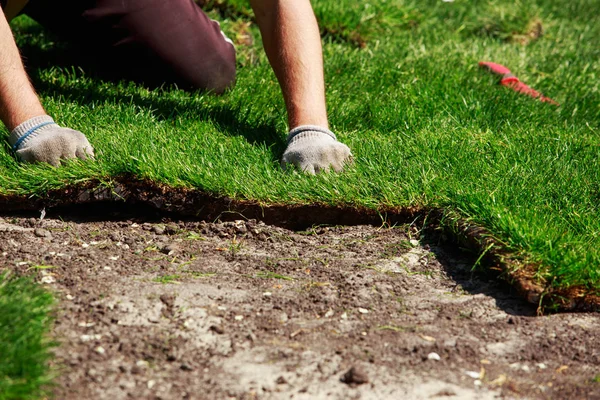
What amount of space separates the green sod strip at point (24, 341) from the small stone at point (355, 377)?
0.81 m

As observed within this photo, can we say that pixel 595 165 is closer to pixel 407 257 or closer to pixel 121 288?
pixel 407 257

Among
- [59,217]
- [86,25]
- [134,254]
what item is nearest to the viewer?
[134,254]

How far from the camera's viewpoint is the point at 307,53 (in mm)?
3535

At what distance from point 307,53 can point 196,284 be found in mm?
1484

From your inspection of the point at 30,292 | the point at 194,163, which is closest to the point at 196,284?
the point at 30,292

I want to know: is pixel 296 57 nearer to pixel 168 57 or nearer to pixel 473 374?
pixel 168 57


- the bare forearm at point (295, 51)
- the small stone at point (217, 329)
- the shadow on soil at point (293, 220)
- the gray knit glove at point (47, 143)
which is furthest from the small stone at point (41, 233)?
the bare forearm at point (295, 51)

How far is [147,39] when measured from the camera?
429cm

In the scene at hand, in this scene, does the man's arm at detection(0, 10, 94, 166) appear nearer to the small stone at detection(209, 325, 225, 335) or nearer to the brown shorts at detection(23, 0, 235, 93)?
the brown shorts at detection(23, 0, 235, 93)

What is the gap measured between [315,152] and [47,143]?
1.14 metres

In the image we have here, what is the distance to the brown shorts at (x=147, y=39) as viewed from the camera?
423cm

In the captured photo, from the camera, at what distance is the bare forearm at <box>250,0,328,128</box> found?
3469 millimetres

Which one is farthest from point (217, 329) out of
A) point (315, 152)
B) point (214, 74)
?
point (214, 74)

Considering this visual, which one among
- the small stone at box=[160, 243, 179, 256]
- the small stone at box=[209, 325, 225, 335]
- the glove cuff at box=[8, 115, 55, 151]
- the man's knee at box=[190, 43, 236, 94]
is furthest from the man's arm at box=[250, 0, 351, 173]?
the small stone at box=[209, 325, 225, 335]
